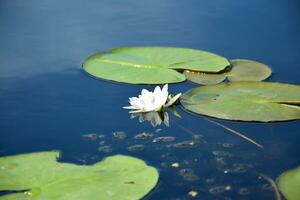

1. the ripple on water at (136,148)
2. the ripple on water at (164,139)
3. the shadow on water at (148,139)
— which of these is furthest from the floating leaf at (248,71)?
Result: the ripple on water at (136,148)

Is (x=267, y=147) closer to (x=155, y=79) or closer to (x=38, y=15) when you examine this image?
(x=155, y=79)

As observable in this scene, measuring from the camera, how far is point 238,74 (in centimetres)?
236

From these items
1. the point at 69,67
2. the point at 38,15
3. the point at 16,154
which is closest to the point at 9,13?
the point at 38,15

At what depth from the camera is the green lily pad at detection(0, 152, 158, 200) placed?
1.50 meters

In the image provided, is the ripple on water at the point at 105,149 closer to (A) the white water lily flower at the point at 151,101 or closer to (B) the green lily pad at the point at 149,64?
(A) the white water lily flower at the point at 151,101

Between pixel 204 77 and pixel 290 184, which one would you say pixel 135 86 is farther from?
pixel 290 184

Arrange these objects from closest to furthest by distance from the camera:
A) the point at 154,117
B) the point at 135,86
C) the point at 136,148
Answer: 1. the point at 136,148
2. the point at 154,117
3. the point at 135,86

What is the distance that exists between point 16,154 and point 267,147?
31.7 inches

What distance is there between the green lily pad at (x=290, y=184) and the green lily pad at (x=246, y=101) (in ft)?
1.17

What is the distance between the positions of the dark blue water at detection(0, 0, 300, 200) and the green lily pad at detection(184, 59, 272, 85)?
2.1 inches

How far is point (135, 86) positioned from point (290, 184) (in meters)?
0.90

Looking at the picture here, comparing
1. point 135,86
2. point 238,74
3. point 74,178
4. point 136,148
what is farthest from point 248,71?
point 74,178

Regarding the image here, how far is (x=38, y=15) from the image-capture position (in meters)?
3.21

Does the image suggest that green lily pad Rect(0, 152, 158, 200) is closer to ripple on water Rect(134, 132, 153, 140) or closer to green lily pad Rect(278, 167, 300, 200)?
ripple on water Rect(134, 132, 153, 140)
